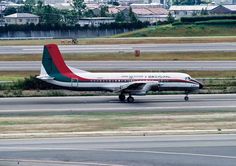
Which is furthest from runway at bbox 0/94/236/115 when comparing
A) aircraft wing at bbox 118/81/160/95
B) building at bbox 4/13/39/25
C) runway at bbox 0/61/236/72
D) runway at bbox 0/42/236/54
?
building at bbox 4/13/39/25

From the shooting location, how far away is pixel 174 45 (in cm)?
10681

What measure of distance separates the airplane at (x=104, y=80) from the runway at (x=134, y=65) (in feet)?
59.1

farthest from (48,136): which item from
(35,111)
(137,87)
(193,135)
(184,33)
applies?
(184,33)

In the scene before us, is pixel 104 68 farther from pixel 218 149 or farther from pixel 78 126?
pixel 218 149

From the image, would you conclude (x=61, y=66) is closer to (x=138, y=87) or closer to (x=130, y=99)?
(x=130, y=99)

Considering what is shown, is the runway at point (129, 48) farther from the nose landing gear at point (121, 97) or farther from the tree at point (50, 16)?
the tree at point (50, 16)

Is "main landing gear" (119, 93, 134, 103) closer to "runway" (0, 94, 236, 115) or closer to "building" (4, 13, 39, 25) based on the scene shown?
"runway" (0, 94, 236, 115)

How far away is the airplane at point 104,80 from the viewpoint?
5978cm

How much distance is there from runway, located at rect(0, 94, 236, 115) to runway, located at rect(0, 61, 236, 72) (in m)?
18.1

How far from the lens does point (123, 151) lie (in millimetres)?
36531

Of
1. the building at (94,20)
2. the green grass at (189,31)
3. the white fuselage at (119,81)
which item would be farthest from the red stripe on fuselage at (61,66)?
the building at (94,20)

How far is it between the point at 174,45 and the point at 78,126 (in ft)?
204

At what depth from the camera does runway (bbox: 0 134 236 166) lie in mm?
34094

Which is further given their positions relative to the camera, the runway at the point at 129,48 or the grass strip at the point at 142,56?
the runway at the point at 129,48
